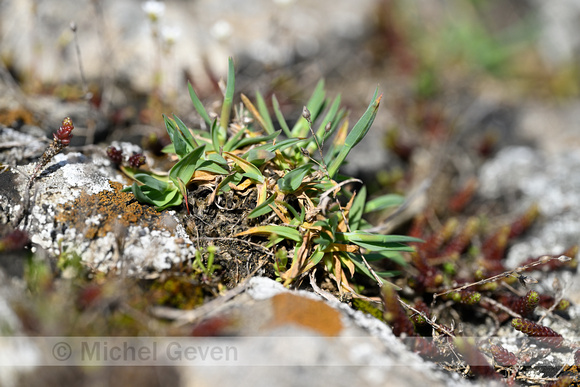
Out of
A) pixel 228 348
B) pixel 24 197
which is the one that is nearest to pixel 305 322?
pixel 228 348

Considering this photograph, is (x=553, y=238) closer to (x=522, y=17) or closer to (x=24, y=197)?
(x=24, y=197)

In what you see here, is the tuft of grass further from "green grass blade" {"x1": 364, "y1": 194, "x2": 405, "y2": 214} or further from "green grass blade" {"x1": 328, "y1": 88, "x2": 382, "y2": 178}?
"green grass blade" {"x1": 364, "y1": 194, "x2": 405, "y2": 214}

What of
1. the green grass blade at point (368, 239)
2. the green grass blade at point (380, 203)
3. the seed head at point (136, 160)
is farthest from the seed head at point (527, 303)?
the seed head at point (136, 160)

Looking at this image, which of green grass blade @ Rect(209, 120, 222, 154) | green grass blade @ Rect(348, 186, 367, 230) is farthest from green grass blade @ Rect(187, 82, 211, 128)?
green grass blade @ Rect(348, 186, 367, 230)

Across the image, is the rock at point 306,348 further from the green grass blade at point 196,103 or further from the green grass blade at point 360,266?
the green grass blade at point 196,103

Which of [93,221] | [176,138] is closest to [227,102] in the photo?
[176,138]

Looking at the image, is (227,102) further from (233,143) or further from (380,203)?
(380,203)
